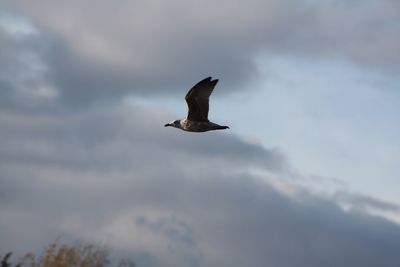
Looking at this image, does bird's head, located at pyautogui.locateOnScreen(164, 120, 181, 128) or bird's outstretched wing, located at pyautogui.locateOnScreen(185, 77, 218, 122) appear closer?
bird's outstretched wing, located at pyautogui.locateOnScreen(185, 77, 218, 122)

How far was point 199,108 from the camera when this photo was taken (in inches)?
1062

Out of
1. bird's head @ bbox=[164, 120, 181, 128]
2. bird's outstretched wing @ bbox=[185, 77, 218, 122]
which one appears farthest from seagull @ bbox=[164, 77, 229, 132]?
bird's head @ bbox=[164, 120, 181, 128]

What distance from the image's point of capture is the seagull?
26203 millimetres

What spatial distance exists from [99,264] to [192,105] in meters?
11.9

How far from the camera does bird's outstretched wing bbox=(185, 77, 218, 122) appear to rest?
26.2 meters

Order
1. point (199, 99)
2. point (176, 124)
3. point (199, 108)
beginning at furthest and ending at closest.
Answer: point (176, 124), point (199, 108), point (199, 99)

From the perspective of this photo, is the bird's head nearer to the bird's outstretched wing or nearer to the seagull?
the seagull

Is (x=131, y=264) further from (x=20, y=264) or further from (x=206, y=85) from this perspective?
(x=206, y=85)

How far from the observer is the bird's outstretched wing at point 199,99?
2616 centimetres

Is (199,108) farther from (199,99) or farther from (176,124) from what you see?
(176,124)

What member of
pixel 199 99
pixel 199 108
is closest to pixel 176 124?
pixel 199 108

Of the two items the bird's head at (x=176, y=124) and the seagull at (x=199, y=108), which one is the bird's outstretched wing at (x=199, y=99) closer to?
the seagull at (x=199, y=108)

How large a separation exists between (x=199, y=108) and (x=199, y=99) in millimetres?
419

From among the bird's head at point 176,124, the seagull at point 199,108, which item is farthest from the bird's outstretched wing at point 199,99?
the bird's head at point 176,124
